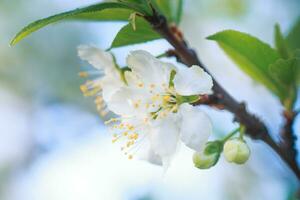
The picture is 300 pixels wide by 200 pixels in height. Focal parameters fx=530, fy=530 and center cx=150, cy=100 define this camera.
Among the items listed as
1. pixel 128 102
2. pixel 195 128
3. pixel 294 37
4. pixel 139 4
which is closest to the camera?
pixel 139 4

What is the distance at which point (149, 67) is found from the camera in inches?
40.8

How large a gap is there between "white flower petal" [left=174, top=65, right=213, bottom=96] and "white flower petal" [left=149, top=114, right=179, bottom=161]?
8 cm

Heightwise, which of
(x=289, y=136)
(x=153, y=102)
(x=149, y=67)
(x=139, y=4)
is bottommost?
(x=289, y=136)

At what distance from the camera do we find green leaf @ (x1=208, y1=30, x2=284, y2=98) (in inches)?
40.0

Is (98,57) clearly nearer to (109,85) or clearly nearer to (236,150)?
(109,85)

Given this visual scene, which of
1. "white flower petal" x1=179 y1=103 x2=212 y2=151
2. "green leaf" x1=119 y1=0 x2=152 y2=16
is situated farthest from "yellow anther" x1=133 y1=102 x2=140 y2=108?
"green leaf" x1=119 y1=0 x2=152 y2=16

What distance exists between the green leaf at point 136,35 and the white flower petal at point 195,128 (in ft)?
0.53

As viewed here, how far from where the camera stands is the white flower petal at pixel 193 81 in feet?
3.09

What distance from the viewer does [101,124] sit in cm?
264

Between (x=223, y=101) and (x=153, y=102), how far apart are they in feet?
0.59

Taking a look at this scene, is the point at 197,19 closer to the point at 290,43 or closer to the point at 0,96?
the point at 0,96

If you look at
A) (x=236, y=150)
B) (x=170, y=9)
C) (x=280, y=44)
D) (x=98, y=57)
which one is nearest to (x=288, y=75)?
(x=280, y=44)

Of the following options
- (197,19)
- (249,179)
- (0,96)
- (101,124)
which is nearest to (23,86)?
(0,96)

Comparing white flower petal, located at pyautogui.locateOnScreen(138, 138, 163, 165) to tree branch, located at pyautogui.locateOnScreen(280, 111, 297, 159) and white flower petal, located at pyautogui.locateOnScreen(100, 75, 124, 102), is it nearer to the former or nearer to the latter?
white flower petal, located at pyautogui.locateOnScreen(100, 75, 124, 102)
